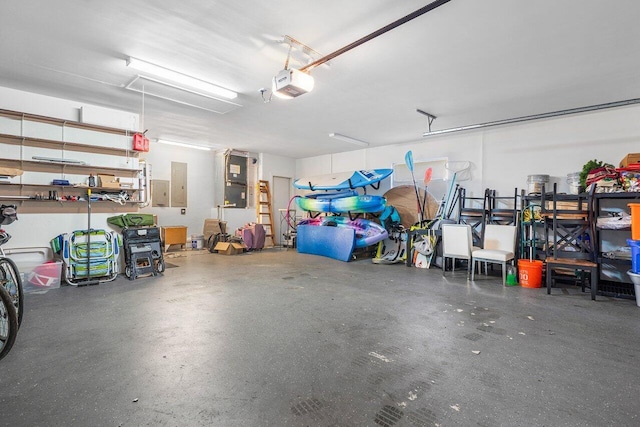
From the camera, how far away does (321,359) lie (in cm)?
219

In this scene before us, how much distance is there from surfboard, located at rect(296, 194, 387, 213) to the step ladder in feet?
4.66

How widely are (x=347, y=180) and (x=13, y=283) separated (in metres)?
5.90

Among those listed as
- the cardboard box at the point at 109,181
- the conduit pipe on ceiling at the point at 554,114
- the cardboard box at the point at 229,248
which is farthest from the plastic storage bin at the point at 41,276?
the conduit pipe on ceiling at the point at 554,114

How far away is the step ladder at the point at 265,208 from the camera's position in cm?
920

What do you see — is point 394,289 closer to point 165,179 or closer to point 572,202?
point 572,202

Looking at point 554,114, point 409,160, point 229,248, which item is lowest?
point 229,248

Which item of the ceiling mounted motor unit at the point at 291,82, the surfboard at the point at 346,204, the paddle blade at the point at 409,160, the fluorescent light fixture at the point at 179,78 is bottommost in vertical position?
the surfboard at the point at 346,204

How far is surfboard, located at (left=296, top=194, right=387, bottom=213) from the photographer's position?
22.4 ft

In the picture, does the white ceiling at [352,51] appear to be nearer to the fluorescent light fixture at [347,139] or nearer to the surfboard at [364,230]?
the fluorescent light fixture at [347,139]

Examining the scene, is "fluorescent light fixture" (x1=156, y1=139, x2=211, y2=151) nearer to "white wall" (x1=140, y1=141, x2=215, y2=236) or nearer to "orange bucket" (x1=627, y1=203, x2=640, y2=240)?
"white wall" (x1=140, y1=141, x2=215, y2=236)

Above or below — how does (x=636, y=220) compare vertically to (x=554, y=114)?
below

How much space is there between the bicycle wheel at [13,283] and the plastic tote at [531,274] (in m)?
5.87

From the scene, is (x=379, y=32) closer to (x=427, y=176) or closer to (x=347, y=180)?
(x=427, y=176)

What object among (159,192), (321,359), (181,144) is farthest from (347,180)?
(321,359)
